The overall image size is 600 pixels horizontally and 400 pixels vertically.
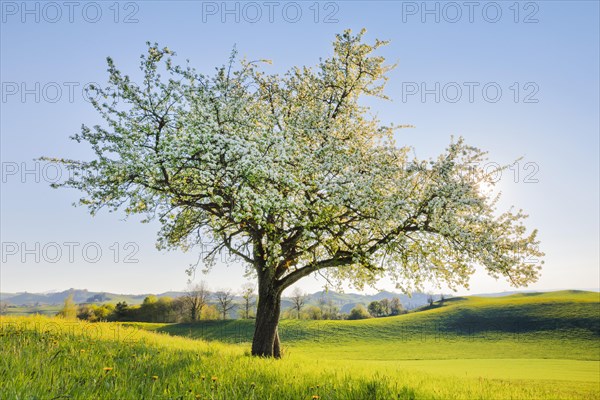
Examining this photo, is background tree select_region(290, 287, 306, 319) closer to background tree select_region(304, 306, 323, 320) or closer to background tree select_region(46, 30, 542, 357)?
background tree select_region(304, 306, 323, 320)

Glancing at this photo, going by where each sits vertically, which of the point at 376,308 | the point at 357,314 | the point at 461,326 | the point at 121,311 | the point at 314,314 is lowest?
the point at 376,308

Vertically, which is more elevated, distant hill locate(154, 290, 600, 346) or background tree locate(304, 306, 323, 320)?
distant hill locate(154, 290, 600, 346)

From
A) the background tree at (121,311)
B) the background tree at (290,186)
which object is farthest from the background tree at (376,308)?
the background tree at (290,186)

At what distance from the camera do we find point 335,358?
2124 inches

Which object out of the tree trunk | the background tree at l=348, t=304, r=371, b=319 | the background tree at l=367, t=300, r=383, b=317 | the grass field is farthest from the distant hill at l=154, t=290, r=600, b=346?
the background tree at l=367, t=300, r=383, b=317

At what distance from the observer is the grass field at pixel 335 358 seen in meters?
8.77

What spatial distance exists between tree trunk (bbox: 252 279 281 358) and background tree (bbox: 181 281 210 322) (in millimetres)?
93725

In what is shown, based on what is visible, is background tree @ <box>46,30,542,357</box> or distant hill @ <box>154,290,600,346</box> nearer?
background tree @ <box>46,30,542,357</box>

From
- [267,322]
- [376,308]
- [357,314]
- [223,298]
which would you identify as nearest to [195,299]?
[223,298]

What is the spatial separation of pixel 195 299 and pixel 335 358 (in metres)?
66.8

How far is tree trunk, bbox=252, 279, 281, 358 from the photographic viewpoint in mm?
20281

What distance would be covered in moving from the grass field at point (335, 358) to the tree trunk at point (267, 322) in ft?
5.51

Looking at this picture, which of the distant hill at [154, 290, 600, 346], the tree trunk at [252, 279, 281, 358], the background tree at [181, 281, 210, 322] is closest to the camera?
the tree trunk at [252, 279, 281, 358]

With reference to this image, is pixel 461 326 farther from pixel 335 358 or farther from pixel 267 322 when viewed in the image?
pixel 267 322
